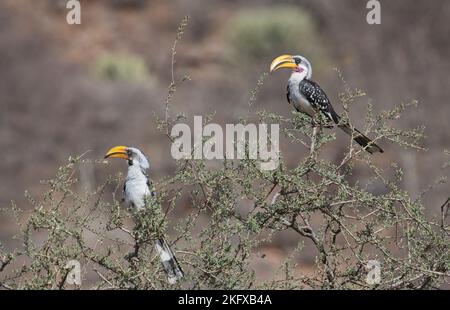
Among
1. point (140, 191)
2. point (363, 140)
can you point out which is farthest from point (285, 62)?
point (140, 191)

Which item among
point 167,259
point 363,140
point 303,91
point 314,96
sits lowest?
point 167,259

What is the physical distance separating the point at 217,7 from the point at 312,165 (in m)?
29.0

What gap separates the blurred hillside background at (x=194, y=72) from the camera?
2172cm

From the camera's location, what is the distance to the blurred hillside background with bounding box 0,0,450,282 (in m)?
21.7

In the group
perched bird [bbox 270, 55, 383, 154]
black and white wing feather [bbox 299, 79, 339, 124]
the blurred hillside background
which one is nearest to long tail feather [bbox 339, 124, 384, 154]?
perched bird [bbox 270, 55, 383, 154]

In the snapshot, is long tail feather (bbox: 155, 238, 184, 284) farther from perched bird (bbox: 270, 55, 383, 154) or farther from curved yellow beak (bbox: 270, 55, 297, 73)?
curved yellow beak (bbox: 270, 55, 297, 73)

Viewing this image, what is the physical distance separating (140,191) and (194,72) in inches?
975

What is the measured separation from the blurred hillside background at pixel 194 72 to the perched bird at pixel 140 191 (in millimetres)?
10840

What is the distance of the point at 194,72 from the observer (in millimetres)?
31656

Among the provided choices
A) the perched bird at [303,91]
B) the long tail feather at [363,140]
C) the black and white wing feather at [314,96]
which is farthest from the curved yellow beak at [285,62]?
the long tail feather at [363,140]

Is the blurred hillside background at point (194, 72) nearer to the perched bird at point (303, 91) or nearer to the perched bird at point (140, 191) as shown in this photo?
the perched bird at point (303, 91)

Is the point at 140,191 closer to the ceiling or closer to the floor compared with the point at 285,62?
closer to the floor

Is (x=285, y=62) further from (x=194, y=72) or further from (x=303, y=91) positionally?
(x=194, y=72)

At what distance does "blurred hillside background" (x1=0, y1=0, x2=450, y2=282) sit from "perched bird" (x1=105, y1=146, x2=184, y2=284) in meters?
10.8
